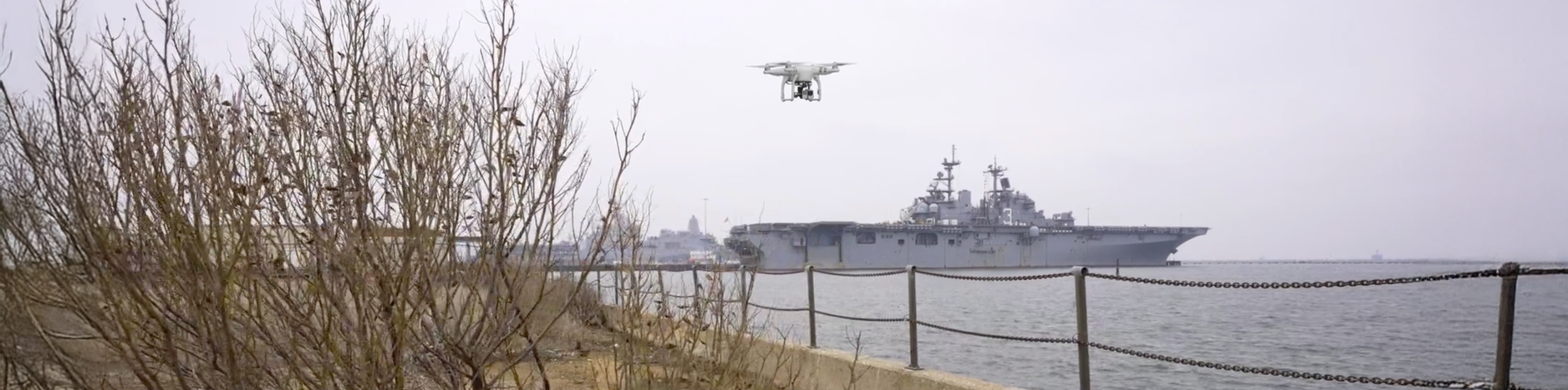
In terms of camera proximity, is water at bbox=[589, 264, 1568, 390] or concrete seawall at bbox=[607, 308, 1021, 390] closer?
concrete seawall at bbox=[607, 308, 1021, 390]

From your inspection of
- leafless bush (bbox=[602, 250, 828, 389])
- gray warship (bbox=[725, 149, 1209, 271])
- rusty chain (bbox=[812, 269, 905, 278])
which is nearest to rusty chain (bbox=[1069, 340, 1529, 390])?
rusty chain (bbox=[812, 269, 905, 278])

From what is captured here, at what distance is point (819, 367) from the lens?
6438mm

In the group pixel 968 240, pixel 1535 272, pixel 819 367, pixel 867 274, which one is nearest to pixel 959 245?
pixel 968 240

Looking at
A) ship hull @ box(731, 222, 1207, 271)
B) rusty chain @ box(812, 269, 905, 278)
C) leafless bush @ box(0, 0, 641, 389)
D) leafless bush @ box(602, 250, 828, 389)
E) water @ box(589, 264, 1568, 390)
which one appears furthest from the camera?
ship hull @ box(731, 222, 1207, 271)

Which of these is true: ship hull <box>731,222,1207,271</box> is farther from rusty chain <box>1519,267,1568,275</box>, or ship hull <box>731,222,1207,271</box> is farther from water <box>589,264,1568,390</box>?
rusty chain <box>1519,267,1568,275</box>

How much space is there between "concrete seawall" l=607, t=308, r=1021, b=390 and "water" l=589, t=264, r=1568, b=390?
0.94 meters

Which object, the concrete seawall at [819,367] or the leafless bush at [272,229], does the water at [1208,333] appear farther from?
the leafless bush at [272,229]

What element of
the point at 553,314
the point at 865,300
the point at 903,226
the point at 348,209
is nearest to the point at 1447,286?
the point at 903,226

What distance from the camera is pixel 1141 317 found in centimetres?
2811

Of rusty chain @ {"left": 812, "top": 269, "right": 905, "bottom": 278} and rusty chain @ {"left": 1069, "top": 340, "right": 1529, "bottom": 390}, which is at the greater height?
rusty chain @ {"left": 812, "top": 269, "right": 905, "bottom": 278}

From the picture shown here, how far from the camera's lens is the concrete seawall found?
190 inches

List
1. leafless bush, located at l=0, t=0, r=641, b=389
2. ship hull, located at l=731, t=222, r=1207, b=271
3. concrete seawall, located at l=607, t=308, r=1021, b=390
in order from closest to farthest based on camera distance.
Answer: leafless bush, located at l=0, t=0, r=641, b=389 → concrete seawall, located at l=607, t=308, r=1021, b=390 → ship hull, located at l=731, t=222, r=1207, b=271

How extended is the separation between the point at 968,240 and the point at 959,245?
761mm

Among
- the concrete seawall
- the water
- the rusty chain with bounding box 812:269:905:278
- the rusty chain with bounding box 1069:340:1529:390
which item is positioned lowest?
the water
